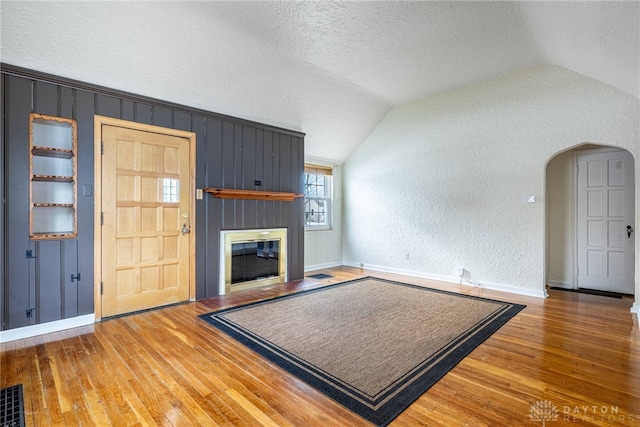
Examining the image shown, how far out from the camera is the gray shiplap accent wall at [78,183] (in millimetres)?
2877

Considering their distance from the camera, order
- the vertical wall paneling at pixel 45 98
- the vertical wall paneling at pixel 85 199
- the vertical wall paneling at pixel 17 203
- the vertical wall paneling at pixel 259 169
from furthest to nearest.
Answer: the vertical wall paneling at pixel 259 169 → the vertical wall paneling at pixel 85 199 → the vertical wall paneling at pixel 45 98 → the vertical wall paneling at pixel 17 203

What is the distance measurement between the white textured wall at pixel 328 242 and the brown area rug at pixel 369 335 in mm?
1637

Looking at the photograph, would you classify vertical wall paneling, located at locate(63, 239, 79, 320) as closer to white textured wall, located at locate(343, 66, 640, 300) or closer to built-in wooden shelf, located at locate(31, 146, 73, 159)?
built-in wooden shelf, located at locate(31, 146, 73, 159)

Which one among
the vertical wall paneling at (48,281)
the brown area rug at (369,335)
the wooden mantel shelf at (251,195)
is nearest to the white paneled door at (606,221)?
the brown area rug at (369,335)

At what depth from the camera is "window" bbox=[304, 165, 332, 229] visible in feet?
21.0

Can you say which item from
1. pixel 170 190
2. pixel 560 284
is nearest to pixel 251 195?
pixel 170 190

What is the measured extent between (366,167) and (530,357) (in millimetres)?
4531

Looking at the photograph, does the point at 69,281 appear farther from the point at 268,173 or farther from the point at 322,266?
the point at 322,266

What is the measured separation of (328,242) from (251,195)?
251cm

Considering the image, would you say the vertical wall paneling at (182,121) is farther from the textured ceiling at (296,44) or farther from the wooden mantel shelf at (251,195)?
the wooden mantel shelf at (251,195)

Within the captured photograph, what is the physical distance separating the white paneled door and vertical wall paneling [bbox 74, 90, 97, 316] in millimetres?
6694

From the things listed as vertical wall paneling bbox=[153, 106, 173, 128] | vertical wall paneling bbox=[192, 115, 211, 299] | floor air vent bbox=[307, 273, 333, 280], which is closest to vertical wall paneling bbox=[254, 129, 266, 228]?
vertical wall paneling bbox=[192, 115, 211, 299]

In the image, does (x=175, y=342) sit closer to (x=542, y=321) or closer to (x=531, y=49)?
(x=542, y=321)

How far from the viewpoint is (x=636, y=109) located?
146 inches
